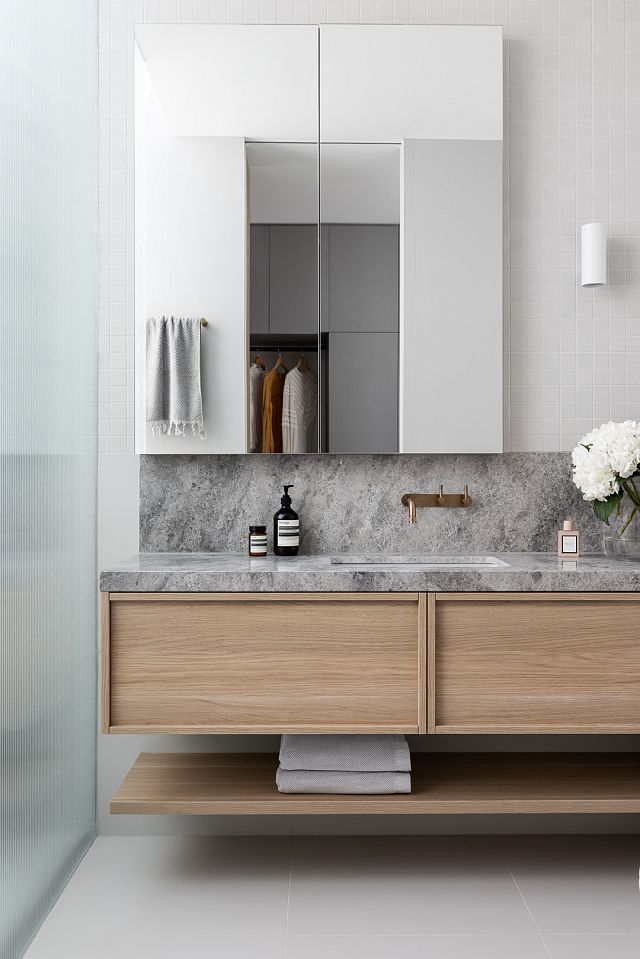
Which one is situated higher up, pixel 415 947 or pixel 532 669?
pixel 532 669

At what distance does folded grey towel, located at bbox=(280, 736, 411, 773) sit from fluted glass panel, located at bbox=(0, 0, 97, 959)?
0.61 metres

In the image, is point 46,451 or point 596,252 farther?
point 596,252

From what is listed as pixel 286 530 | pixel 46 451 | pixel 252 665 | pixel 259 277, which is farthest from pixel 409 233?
pixel 252 665

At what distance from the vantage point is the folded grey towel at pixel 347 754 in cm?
204

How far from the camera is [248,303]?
2.37 m

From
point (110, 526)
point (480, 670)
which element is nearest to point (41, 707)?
point (110, 526)

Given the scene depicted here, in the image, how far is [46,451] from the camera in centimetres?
198

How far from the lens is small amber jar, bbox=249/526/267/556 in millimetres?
2293

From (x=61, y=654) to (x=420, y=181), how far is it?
1.67 m

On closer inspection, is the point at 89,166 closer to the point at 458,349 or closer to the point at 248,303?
the point at 248,303

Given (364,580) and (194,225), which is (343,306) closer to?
(194,225)

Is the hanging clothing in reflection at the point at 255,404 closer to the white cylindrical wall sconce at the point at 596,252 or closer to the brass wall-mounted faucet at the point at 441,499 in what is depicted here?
the brass wall-mounted faucet at the point at 441,499

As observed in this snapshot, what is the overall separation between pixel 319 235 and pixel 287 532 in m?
0.87

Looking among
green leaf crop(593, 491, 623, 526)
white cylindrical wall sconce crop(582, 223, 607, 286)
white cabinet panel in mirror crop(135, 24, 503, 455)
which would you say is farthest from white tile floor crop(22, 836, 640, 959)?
white cylindrical wall sconce crop(582, 223, 607, 286)
